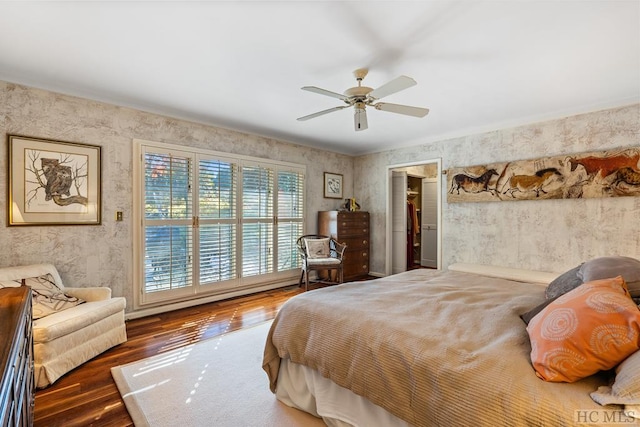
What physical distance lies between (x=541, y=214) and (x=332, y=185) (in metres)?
3.29

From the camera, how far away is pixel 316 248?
4.94 meters

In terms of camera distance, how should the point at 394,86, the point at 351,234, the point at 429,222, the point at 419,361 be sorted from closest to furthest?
the point at 419,361, the point at 394,86, the point at 351,234, the point at 429,222

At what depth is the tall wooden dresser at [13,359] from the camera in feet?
2.15

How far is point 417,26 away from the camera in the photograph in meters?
2.01

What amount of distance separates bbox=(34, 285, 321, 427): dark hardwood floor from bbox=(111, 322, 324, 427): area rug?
0.11 m

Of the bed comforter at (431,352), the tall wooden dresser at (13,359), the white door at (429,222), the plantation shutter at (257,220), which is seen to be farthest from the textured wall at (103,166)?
the white door at (429,222)

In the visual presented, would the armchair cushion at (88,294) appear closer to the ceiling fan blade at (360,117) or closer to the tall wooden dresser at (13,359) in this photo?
the tall wooden dresser at (13,359)

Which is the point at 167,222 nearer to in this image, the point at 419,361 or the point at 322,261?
the point at 322,261

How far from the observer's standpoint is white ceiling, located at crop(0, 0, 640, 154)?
6.17 feet

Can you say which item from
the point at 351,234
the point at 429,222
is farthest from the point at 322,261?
the point at 429,222

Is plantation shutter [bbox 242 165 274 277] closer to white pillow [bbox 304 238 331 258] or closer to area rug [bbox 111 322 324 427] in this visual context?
white pillow [bbox 304 238 331 258]

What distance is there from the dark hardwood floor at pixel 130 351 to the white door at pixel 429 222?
12.7 feet

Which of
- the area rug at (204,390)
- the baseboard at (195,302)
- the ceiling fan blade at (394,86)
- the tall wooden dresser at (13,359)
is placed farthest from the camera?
the baseboard at (195,302)

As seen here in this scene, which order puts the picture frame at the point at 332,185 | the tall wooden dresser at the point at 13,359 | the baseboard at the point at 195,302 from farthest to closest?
the picture frame at the point at 332,185
the baseboard at the point at 195,302
the tall wooden dresser at the point at 13,359
